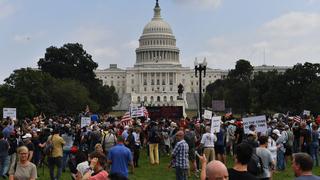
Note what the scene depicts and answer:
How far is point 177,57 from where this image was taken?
17912 cm

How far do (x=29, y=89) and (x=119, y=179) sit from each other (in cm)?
6079

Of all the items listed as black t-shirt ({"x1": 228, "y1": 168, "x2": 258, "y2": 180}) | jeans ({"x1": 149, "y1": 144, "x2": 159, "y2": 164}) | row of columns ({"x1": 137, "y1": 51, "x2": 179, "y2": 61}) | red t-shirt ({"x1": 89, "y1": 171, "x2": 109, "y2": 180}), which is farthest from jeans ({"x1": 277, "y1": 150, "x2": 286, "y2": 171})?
row of columns ({"x1": 137, "y1": 51, "x2": 179, "y2": 61})

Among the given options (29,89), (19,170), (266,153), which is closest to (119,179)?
(19,170)

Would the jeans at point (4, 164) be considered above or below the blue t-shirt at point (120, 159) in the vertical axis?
below

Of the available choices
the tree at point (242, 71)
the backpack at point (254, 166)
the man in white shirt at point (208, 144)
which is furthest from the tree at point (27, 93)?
the backpack at point (254, 166)

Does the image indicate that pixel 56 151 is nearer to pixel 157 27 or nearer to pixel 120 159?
pixel 120 159

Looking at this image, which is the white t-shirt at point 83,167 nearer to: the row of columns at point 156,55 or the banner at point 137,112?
the banner at point 137,112

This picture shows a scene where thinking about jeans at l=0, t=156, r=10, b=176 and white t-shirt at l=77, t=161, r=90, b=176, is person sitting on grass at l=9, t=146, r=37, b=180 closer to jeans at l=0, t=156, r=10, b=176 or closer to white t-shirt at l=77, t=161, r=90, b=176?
white t-shirt at l=77, t=161, r=90, b=176

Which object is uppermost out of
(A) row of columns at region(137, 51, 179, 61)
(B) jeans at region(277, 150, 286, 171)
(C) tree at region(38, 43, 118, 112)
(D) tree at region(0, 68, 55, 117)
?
(A) row of columns at region(137, 51, 179, 61)

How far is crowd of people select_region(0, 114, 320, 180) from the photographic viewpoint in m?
7.65

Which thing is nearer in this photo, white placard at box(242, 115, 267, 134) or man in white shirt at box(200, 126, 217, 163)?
white placard at box(242, 115, 267, 134)

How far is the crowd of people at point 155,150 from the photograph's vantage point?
7.65 metres

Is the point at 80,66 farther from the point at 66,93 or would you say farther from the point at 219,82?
the point at 219,82

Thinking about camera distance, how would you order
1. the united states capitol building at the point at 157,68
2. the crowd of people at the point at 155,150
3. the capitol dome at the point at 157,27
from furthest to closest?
the capitol dome at the point at 157,27, the united states capitol building at the point at 157,68, the crowd of people at the point at 155,150
